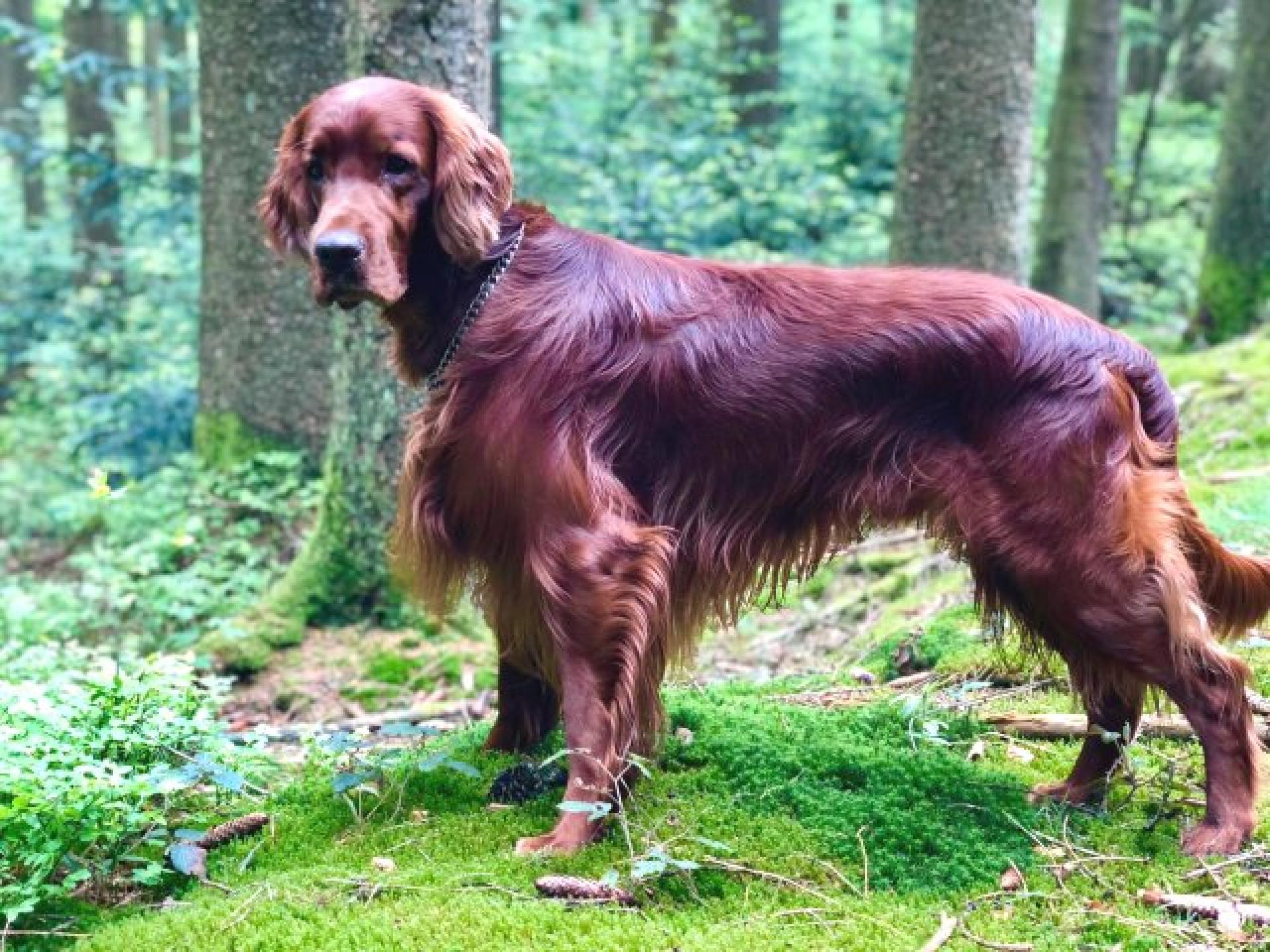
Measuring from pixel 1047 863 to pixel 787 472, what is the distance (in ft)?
3.74

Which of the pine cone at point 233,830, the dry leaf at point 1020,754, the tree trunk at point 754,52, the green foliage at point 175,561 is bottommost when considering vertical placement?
the green foliage at point 175,561

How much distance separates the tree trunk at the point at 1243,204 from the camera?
8.90 meters

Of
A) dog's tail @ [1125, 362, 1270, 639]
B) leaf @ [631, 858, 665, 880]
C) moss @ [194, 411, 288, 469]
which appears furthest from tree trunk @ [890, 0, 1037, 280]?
leaf @ [631, 858, 665, 880]

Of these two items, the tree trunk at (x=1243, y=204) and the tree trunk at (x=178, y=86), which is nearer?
the tree trunk at (x=1243, y=204)

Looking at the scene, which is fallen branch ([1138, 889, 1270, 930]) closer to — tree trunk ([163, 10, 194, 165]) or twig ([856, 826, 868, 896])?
twig ([856, 826, 868, 896])

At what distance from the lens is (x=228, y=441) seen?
720cm

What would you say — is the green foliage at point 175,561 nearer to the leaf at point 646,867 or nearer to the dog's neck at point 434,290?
the dog's neck at point 434,290

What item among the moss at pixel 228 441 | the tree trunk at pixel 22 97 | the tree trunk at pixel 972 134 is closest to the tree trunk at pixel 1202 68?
the tree trunk at pixel 972 134

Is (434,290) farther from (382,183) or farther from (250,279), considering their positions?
(250,279)

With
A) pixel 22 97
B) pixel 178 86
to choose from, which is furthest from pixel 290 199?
pixel 22 97

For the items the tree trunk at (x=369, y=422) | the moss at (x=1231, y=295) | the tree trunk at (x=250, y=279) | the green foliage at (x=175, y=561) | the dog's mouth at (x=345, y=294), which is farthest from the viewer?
the moss at (x=1231, y=295)

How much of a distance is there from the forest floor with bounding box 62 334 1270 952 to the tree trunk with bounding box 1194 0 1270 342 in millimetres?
5789

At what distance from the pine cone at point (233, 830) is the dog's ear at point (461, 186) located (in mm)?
1566

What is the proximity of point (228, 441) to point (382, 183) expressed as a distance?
186 inches
